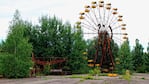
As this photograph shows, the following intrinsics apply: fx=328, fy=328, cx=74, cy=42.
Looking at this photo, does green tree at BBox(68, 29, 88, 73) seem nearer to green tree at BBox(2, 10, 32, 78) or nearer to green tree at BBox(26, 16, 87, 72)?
green tree at BBox(26, 16, 87, 72)

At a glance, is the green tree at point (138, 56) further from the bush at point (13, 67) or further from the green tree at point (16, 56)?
the bush at point (13, 67)

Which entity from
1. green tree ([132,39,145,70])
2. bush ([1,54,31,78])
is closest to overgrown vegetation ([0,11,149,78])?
green tree ([132,39,145,70])

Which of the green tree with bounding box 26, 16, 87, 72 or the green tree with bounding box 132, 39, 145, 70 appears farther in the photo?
the green tree with bounding box 132, 39, 145, 70

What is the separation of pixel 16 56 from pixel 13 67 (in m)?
0.78

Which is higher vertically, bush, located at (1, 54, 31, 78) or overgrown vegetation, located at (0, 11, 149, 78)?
overgrown vegetation, located at (0, 11, 149, 78)

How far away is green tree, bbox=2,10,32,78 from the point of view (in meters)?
22.3

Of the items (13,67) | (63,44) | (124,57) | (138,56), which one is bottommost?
(13,67)

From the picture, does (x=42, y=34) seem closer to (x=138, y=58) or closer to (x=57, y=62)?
(x=57, y=62)

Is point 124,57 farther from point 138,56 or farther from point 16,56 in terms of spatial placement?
point 16,56

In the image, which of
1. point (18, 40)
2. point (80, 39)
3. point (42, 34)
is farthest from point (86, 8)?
point (42, 34)

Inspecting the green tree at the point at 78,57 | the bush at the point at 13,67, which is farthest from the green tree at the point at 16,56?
the green tree at the point at 78,57

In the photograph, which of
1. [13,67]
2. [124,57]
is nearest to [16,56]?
[13,67]

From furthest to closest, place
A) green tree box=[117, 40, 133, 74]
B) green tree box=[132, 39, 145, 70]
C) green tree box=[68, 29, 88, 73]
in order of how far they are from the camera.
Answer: green tree box=[132, 39, 145, 70] → green tree box=[117, 40, 133, 74] → green tree box=[68, 29, 88, 73]

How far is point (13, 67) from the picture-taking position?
22.5 metres
